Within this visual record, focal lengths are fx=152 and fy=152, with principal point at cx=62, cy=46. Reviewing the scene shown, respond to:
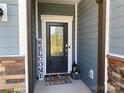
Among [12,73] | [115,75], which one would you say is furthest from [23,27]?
[115,75]

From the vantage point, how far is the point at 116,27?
2291 mm

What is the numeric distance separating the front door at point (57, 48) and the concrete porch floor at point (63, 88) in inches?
41.9

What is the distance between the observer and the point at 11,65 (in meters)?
2.30

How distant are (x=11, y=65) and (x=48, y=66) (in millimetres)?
3066

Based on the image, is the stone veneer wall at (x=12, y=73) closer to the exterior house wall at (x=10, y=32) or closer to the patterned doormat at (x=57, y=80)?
the exterior house wall at (x=10, y=32)

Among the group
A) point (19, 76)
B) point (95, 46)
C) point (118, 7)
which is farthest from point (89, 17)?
point (19, 76)

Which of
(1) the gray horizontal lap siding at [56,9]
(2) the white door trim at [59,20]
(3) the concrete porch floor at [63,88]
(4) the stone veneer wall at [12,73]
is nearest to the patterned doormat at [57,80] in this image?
(3) the concrete porch floor at [63,88]

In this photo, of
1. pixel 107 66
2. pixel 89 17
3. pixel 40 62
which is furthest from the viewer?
pixel 40 62

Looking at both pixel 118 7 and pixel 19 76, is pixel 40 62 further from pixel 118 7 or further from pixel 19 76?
pixel 118 7

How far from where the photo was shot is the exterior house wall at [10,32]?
228 centimetres

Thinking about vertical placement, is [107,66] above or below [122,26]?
below

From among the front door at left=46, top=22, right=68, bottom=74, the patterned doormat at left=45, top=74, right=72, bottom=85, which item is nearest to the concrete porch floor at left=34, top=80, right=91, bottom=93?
the patterned doormat at left=45, top=74, right=72, bottom=85

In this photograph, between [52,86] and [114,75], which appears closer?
[114,75]

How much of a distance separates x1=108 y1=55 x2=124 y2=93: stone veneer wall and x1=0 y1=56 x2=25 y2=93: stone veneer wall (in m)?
1.37
